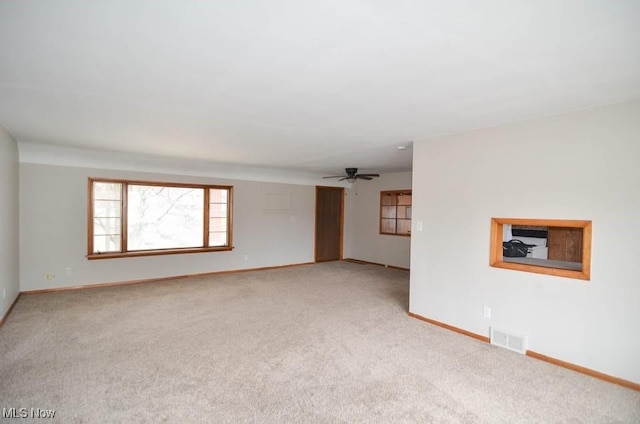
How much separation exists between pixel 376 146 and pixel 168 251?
433cm

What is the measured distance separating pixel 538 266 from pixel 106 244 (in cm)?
632

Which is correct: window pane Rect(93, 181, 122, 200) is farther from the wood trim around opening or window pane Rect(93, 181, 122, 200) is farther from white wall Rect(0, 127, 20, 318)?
the wood trim around opening

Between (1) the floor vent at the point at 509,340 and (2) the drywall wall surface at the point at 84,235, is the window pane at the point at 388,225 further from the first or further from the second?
(1) the floor vent at the point at 509,340

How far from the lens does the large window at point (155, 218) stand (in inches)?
221

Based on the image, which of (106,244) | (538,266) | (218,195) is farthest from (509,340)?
(106,244)

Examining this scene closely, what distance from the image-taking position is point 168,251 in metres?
6.18

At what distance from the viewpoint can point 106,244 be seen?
5.66 meters

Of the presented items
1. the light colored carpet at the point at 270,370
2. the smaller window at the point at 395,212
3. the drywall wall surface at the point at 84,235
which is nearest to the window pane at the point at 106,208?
the drywall wall surface at the point at 84,235

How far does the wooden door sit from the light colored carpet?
12.8 feet

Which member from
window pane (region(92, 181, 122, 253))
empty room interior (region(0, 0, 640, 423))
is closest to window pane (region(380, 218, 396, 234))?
empty room interior (region(0, 0, 640, 423))

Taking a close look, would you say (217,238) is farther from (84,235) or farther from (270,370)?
(270,370)

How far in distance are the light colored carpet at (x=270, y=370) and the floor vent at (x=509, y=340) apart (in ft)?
0.30

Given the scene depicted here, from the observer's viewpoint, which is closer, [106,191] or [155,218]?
[106,191]

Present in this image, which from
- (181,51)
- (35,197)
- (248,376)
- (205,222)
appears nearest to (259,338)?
(248,376)
